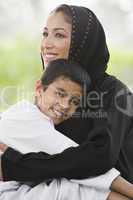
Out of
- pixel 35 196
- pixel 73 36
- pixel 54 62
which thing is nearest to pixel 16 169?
pixel 35 196

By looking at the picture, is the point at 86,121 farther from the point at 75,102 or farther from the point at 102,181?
the point at 102,181

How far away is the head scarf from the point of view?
1.80 m

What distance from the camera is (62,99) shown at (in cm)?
168

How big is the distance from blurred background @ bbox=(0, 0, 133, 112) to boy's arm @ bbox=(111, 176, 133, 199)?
11.2 ft

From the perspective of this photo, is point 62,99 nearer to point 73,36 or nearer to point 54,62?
point 54,62

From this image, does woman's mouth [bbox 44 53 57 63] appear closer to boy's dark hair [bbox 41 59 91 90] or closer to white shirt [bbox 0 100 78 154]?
boy's dark hair [bbox 41 59 91 90]

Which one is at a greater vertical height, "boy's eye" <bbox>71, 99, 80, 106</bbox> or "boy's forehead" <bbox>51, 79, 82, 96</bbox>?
"boy's forehead" <bbox>51, 79, 82, 96</bbox>

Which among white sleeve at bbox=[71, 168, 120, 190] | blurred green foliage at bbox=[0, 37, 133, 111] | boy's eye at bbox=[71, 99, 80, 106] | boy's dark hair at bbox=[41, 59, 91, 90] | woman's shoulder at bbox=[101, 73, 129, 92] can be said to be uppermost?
boy's dark hair at bbox=[41, 59, 91, 90]

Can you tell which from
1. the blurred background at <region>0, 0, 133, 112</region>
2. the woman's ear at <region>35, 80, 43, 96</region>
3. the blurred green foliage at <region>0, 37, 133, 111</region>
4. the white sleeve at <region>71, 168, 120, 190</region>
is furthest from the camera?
the blurred green foliage at <region>0, 37, 133, 111</region>

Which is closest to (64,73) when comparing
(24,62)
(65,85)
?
(65,85)

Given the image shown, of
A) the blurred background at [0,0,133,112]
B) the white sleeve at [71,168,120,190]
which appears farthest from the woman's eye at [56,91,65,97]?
the blurred background at [0,0,133,112]

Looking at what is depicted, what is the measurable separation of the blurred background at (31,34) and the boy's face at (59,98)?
3.32m

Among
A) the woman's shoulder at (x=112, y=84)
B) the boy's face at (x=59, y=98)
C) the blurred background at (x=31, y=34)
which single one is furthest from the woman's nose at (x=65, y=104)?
the blurred background at (x=31, y=34)

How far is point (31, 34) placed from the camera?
5.31 metres
